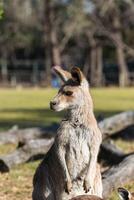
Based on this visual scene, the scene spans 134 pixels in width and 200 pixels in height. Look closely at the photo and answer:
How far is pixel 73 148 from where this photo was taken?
5957 millimetres

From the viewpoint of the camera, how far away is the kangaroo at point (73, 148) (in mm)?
5824

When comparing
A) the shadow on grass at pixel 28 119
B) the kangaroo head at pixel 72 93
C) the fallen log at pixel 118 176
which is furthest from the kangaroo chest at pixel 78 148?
the shadow on grass at pixel 28 119

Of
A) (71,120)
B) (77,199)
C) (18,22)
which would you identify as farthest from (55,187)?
(18,22)

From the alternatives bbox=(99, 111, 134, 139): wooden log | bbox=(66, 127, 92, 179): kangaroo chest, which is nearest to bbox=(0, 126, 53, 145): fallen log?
bbox=(99, 111, 134, 139): wooden log

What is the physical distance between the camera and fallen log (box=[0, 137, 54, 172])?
9.70 m

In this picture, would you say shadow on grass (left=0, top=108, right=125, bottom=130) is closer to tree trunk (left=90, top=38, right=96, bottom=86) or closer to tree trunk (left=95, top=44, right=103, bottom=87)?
Result: tree trunk (left=95, top=44, right=103, bottom=87)

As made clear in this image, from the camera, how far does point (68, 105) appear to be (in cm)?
581

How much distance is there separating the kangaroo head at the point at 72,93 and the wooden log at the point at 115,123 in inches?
219

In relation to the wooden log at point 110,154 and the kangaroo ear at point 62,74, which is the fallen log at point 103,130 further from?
the kangaroo ear at point 62,74

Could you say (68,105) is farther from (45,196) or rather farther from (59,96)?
(45,196)

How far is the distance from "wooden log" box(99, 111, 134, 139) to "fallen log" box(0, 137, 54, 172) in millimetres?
1478

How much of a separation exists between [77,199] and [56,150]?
103 centimetres

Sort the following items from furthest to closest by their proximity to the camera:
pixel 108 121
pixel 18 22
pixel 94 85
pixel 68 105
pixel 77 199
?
1. pixel 18 22
2. pixel 94 85
3. pixel 108 121
4. pixel 68 105
5. pixel 77 199

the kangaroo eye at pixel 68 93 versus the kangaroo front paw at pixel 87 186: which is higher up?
the kangaroo eye at pixel 68 93
